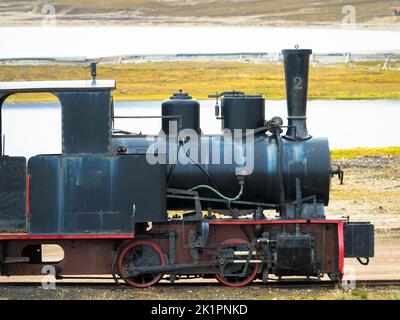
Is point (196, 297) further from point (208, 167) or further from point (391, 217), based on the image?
point (391, 217)

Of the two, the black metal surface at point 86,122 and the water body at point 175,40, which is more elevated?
the water body at point 175,40

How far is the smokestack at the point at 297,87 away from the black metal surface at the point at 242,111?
51cm

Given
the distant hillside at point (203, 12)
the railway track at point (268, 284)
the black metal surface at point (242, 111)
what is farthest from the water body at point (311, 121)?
the distant hillside at point (203, 12)

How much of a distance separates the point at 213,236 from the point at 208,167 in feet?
3.56

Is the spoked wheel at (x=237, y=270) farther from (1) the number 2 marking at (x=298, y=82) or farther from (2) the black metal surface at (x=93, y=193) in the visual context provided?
(1) the number 2 marking at (x=298, y=82)

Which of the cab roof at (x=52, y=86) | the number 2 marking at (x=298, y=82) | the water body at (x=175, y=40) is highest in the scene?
the water body at (x=175, y=40)

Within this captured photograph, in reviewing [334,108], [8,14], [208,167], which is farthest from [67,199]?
[8,14]

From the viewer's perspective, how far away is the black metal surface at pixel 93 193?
14672mm

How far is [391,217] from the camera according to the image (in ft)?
75.7

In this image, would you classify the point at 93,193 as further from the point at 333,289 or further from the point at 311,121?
the point at 311,121

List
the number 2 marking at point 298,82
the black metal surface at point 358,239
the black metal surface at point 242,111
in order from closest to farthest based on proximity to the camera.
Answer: the black metal surface at point 358,239
the number 2 marking at point 298,82
the black metal surface at point 242,111

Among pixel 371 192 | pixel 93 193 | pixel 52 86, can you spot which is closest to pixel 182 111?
pixel 93 193

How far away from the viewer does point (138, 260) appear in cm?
1528

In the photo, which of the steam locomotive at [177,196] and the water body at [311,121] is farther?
the water body at [311,121]
